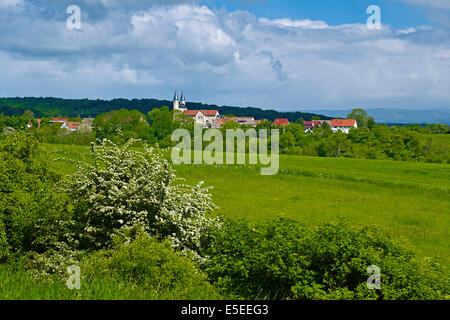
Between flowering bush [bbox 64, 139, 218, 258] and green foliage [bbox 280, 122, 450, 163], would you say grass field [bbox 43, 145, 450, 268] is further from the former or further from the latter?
green foliage [bbox 280, 122, 450, 163]

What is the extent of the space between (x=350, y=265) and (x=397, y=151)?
88.5 metres

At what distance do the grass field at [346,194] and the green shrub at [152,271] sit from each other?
569 cm

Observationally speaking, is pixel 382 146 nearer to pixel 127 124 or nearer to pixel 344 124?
pixel 127 124

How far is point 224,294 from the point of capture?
8.40m

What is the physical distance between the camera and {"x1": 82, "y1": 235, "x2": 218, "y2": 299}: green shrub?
7.97 meters

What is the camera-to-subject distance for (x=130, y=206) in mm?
10836

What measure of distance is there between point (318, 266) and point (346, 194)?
790 inches

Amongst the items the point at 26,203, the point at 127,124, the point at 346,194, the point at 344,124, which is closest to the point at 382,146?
the point at 127,124

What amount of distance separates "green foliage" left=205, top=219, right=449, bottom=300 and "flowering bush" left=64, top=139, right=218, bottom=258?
64.0 inches

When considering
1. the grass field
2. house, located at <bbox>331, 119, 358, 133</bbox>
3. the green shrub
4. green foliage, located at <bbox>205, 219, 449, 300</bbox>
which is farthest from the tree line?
the green shrub

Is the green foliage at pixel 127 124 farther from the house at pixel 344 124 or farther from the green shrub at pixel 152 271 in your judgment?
the green shrub at pixel 152 271
